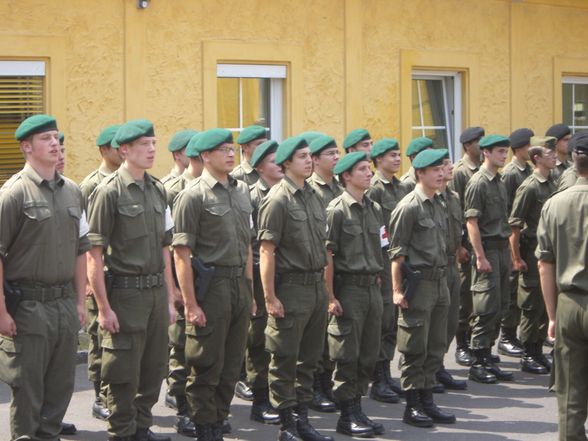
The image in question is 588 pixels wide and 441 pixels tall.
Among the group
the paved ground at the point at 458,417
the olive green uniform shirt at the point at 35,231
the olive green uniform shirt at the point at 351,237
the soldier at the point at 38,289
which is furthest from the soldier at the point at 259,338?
the olive green uniform shirt at the point at 35,231

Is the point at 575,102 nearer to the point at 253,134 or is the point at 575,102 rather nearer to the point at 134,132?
the point at 253,134

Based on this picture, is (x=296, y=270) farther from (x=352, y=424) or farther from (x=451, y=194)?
(x=451, y=194)

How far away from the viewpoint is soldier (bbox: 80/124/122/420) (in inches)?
344

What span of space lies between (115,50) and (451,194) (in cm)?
391

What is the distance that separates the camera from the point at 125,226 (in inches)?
300

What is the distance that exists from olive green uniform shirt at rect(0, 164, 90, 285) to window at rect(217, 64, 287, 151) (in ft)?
21.0

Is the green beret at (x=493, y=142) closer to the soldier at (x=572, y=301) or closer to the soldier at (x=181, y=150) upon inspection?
the soldier at (x=181, y=150)

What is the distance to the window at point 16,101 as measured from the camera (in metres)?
11.8

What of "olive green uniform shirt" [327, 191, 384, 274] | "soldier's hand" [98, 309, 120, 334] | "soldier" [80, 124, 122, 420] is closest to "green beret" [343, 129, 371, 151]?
"olive green uniform shirt" [327, 191, 384, 274]

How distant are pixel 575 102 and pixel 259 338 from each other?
376 inches

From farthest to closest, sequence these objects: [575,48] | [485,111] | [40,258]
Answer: [575,48] → [485,111] → [40,258]

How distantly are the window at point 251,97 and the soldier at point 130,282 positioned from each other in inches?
223

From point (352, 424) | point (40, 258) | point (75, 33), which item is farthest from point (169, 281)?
point (75, 33)

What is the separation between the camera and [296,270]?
27.5 ft
